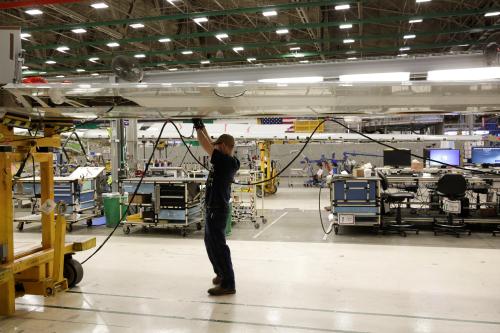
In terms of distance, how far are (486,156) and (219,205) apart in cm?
733

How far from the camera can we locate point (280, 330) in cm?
323

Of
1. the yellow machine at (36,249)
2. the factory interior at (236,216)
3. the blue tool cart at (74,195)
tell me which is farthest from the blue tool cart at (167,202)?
the yellow machine at (36,249)

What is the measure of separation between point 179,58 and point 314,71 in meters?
6.59

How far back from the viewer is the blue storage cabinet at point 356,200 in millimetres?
7039

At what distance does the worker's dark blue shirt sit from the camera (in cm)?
395

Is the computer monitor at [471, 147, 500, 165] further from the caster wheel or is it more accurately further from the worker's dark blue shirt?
the caster wheel

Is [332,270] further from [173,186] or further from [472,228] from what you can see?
[472,228]

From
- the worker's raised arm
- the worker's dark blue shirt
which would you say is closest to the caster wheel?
the worker's dark blue shirt

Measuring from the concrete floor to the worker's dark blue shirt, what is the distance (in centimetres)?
95

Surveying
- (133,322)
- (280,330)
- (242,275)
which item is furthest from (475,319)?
(133,322)

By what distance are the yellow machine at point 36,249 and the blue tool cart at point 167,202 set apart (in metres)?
2.94

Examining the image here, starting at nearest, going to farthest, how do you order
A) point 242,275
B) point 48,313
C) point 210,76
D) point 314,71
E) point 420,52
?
1. point 48,313
2. point 242,275
3. point 314,71
4. point 210,76
5. point 420,52

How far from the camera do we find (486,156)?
28.8 feet

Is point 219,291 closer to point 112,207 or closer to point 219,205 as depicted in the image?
point 219,205
